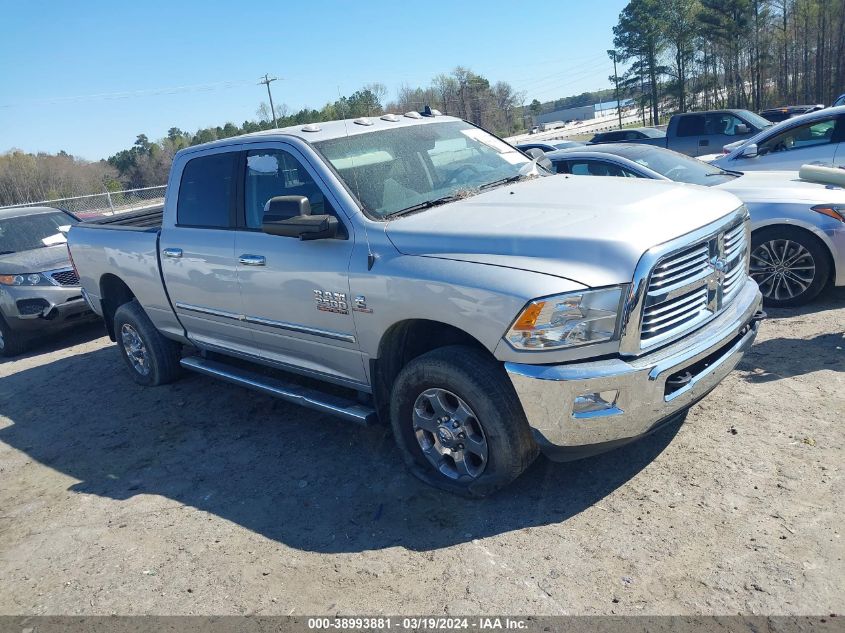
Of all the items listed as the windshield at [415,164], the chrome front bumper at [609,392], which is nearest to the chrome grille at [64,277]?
the windshield at [415,164]

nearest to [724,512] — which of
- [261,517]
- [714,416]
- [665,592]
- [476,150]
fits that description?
[665,592]

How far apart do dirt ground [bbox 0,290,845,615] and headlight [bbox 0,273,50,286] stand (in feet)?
12.7

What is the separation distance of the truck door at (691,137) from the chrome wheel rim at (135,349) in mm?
14131

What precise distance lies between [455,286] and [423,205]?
98 centimetres

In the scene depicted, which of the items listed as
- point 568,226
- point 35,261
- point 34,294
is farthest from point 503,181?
point 35,261

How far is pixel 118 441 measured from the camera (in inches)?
213

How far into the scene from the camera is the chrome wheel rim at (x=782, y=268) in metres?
6.05

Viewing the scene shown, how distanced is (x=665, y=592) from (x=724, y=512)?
690mm

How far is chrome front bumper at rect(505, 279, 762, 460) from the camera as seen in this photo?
320 cm

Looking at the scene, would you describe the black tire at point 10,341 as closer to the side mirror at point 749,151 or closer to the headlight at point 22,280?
the headlight at point 22,280

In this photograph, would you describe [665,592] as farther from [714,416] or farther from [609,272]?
[714,416]

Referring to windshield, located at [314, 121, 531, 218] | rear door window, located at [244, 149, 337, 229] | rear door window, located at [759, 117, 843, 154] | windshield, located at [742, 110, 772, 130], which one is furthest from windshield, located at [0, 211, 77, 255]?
windshield, located at [742, 110, 772, 130]

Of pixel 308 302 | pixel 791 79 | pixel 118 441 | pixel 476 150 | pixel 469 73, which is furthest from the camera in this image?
pixel 469 73

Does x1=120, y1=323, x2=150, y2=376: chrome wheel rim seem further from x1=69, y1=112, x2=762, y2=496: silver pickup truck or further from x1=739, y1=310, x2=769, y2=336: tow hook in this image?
x1=739, y1=310, x2=769, y2=336: tow hook
